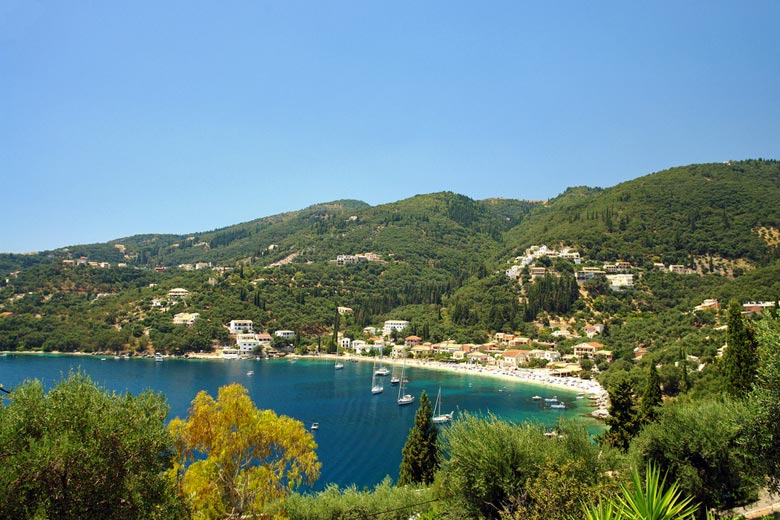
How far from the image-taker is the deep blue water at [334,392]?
32.8 meters

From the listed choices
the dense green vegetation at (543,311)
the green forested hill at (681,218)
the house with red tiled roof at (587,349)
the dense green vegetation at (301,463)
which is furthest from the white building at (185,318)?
the dense green vegetation at (301,463)

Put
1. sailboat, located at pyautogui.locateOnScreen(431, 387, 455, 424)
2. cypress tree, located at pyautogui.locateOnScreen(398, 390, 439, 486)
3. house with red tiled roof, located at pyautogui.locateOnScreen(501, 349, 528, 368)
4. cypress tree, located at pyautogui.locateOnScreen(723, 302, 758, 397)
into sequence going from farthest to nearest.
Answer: house with red tiled roof, located at pyautogui.locateOnScreen(501, 349, 528, 368) → sailboat, located at pyautogui.locateOnScreen(431, 387, 455, 424) → cypress tree, located at pyautogui.locateOnScreen(398, 390, 439, 486) → cypress tree, located at pyautogui.locateOnScreen(723, 302, 758, 397)

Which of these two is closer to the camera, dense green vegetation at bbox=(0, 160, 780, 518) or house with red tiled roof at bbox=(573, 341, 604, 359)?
dense green vegetation at bbox=(0, 160, 780, 518)

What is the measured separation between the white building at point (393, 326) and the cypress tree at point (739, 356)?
6834 cm

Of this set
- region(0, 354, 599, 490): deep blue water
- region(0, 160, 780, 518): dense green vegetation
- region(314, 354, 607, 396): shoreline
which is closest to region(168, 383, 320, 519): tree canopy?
region(0, 160, 780, 518): dense green vegetation

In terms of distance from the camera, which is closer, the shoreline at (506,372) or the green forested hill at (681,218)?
the shoreline at (506,372)

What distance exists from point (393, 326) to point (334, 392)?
35929 millimetres

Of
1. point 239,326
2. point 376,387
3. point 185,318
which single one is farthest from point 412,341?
point 185,318

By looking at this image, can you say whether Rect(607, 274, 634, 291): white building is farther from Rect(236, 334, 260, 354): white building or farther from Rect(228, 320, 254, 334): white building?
Rect(228, 320, 254, 334): white building

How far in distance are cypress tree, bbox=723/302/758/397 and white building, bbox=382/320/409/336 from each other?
224 feet

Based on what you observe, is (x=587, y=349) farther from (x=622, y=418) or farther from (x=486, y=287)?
(x=622, y=418)

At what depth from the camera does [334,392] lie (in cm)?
5316

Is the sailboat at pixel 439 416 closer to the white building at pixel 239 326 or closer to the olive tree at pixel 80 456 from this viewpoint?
the olive tree at pixel 80 456

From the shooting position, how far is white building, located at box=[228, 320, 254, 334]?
276ft
